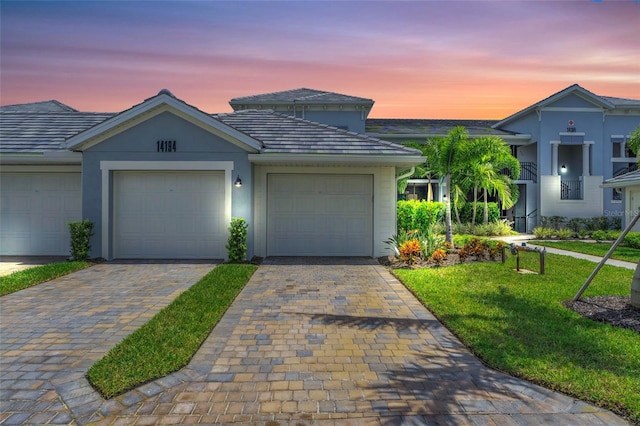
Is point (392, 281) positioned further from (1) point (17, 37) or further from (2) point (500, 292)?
(1) point (17, 37)

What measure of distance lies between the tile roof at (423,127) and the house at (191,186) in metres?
11.9

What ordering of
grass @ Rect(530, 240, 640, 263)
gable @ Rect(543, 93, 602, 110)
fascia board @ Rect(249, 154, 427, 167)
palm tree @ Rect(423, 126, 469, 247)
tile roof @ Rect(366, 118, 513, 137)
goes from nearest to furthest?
fascia board @ Rect(249, 154, 427, 167) → grass @ Rect(530, 240, 640, 263) → palm tree @ Rect(423, 126, 469, 247) → gable @ Rect(543, 93, 602, 110) → tile roof @ Rect(366, 118, 513, 137)

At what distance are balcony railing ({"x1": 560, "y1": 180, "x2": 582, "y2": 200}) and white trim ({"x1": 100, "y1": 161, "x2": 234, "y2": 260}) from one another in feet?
69.2

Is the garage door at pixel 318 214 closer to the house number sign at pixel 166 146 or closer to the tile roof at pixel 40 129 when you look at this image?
the house number sign at pixel 166 146

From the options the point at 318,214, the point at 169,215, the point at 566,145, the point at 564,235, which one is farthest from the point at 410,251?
the point at 566,145

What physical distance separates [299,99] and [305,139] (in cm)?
1108

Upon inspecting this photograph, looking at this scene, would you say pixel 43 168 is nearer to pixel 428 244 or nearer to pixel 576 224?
pixel 428 244

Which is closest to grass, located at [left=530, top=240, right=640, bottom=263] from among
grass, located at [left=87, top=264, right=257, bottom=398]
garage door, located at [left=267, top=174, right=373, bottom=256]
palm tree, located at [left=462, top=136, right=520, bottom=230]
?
palm tree, located at [left=462, top=136, right=520, bottom=230]

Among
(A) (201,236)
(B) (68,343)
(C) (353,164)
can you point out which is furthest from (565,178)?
(B) (68,343)

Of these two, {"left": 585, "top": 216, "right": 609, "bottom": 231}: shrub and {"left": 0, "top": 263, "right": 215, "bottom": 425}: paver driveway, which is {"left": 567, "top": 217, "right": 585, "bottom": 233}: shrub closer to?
{"left": 585, "top": 216, "right": 609, "bottom": 231}: shrub

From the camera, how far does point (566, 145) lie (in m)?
23.7

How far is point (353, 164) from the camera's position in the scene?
10805 millimetres

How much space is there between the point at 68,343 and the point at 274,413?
10.4ft

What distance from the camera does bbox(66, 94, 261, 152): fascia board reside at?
33.2 feet
